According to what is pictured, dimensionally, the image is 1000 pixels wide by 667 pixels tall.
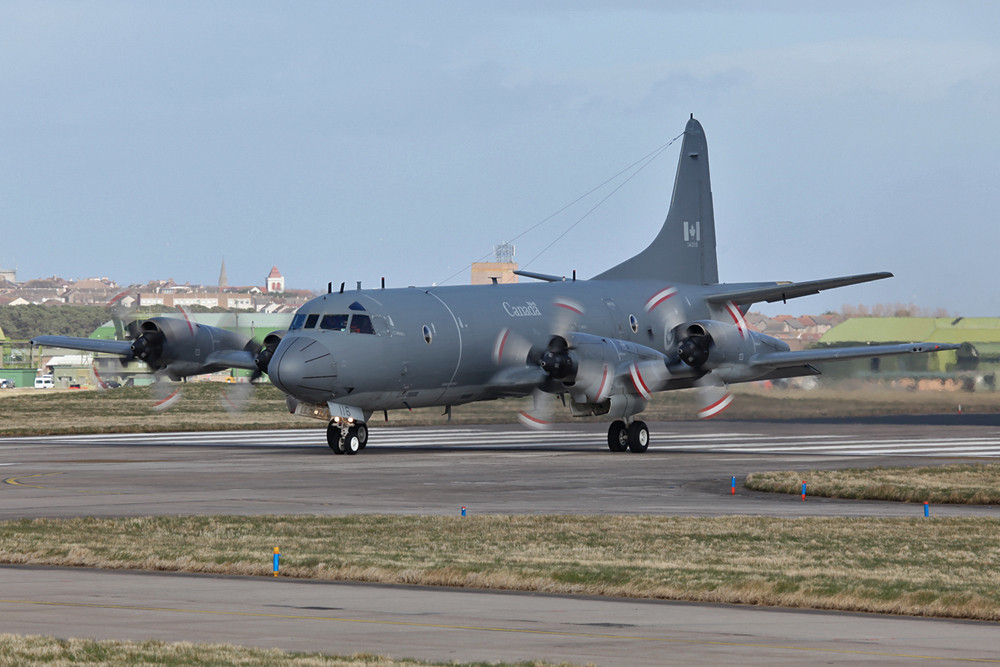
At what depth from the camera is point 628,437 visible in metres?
40.1

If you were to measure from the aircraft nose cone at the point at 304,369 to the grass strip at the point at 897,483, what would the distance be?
11612 mm

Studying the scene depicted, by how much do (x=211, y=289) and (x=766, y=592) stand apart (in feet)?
439

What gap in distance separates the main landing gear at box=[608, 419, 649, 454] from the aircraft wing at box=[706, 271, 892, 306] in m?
6.45

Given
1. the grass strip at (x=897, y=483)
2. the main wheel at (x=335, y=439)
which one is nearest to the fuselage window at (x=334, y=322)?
the main wheel at (x=335, y=439)

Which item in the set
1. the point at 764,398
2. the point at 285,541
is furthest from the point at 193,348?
the point at 285,541

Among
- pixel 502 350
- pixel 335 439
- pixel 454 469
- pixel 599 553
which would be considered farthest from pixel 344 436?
pixel 599 553

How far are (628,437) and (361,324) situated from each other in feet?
29.2

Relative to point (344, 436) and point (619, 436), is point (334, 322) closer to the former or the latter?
point (344, 436)

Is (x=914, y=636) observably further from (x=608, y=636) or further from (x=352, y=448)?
(x=352, y=448)

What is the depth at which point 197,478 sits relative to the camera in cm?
3028

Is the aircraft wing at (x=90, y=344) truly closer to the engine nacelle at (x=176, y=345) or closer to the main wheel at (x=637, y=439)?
the engine nacelle at (x=176, y=345)

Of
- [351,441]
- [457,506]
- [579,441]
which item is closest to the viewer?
[457,506]

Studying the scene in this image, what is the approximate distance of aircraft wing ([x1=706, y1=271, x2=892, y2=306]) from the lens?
39.1m

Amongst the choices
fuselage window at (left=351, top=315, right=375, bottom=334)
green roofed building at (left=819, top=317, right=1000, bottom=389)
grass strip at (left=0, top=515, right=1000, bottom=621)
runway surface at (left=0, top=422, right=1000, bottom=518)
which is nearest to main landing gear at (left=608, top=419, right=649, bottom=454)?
runway surface at (left=0, top=422, right=1000, bottom=518)
